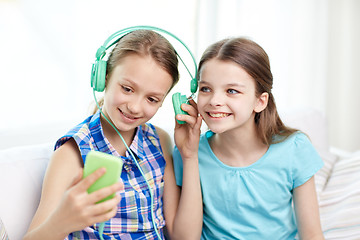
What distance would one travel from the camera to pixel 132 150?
1279mm

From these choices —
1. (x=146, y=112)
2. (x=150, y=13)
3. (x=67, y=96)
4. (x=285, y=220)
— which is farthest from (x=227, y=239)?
(x=150, y=13)

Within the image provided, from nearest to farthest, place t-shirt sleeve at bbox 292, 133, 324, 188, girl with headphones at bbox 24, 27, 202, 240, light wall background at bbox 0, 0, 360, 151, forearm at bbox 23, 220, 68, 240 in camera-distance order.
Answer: forearm at bbox 23, 220, 68, 240 < girl with headphones at bbox 24, 27, 202, 240 < t-shirt sleeve at bbox 292, 133, 324, 188 < light wall background at bbox 0, 0, 360, 151

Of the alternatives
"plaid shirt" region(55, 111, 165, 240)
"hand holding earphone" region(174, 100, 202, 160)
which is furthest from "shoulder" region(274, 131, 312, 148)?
"plaid shirt" region(55, 111, 165, 240)

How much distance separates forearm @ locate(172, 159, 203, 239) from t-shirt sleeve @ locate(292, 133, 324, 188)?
0.33 meters

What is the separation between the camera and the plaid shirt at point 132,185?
1.18m

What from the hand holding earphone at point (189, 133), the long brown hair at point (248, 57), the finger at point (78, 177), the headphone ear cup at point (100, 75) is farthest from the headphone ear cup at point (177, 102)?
the finger at point (78, 177)

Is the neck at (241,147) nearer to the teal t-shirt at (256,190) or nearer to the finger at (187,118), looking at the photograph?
the teal t-shirt at (256,190)

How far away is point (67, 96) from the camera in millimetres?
2596

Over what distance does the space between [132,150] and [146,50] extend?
309 mm

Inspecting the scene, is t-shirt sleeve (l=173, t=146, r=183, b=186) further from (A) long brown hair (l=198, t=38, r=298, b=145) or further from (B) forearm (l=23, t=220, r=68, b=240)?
(B) forearm (l=23, t=220, r=68, b=240)

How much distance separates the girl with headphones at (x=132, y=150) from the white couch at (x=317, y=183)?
15cm

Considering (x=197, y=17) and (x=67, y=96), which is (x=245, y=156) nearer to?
(x=67, y=96)

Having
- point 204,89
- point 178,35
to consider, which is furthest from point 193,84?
point 178,35

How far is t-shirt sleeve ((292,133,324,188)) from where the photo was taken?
137cm
